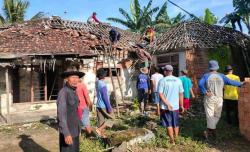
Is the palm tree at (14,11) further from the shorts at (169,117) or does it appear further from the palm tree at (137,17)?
the shorts at (169,117)

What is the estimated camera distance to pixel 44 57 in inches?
531

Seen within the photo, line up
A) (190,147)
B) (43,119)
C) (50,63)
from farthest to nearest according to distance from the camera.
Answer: (50,63)
(43,119)
(190,147)

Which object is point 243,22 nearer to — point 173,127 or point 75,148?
point 173,127

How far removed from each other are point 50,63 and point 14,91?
305 centimetres

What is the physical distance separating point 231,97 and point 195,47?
24.9 feet

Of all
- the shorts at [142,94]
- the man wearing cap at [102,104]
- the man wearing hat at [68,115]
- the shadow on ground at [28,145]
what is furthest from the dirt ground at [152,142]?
the man wearing hat at [68,115]

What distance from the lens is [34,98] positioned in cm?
1538

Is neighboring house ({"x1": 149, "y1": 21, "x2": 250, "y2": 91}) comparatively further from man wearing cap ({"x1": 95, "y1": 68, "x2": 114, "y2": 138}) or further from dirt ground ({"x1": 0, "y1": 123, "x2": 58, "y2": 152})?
man wearing cap ({"x1": 95, "y1": 68, "x2": 114, "y2": 138})

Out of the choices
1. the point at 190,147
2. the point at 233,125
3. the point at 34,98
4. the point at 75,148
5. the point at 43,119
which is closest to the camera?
the point at 75,148

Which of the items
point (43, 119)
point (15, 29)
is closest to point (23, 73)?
point (15, 29)

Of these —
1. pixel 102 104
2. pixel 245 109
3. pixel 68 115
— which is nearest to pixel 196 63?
pixel 245 109

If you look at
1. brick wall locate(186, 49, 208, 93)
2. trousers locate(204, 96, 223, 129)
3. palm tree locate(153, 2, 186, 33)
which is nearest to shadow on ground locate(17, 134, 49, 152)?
trousers locate(204, 96, 223, 129)

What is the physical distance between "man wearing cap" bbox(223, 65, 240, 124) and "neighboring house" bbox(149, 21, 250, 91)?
A: 22.7 ft

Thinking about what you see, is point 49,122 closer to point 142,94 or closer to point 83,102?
point 142,94
